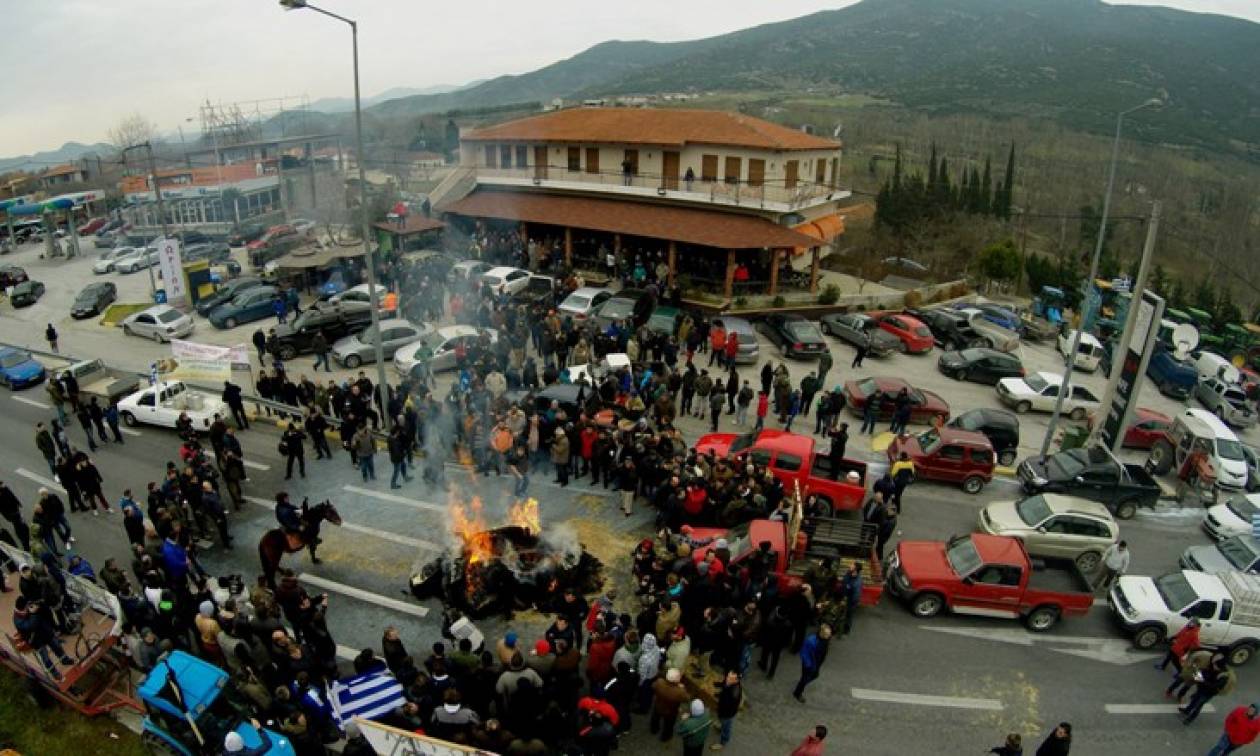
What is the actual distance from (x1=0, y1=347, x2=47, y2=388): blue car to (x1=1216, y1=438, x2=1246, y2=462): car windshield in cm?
3421

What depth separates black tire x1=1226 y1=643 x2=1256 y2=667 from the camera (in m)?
12.3

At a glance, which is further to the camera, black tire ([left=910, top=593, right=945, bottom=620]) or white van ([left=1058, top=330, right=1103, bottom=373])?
white van ([left=1058, top=330, right=1103, bottom=373])

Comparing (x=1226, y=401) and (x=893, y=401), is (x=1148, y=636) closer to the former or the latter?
(x=893, y=401)

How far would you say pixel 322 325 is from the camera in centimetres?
2477

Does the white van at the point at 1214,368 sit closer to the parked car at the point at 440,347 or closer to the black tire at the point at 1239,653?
the black tire at the point at 1239,653

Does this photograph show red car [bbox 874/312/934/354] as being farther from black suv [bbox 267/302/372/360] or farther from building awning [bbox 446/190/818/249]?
black suv [bbox 267/302/372/360]

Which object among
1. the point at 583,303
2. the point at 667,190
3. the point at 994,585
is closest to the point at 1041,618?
the point at 994,585

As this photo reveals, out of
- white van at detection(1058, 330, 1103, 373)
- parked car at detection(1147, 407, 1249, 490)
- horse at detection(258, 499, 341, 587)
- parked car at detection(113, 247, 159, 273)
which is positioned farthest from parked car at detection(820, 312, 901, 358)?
parked car at detection(113, 247, 159, 273)

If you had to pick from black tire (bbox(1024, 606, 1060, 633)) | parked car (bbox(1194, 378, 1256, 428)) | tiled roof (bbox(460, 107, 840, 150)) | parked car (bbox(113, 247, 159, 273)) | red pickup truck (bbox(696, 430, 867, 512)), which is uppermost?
tiled roof (bbox(460, 107, 840, 150))

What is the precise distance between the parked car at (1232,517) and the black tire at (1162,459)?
3.07 m

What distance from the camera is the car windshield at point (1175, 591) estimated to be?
40.8 feet

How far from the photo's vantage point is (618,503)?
1564 cm

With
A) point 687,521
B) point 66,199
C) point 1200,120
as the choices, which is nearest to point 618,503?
point 687,521

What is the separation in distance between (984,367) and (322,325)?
23039 millimetres
